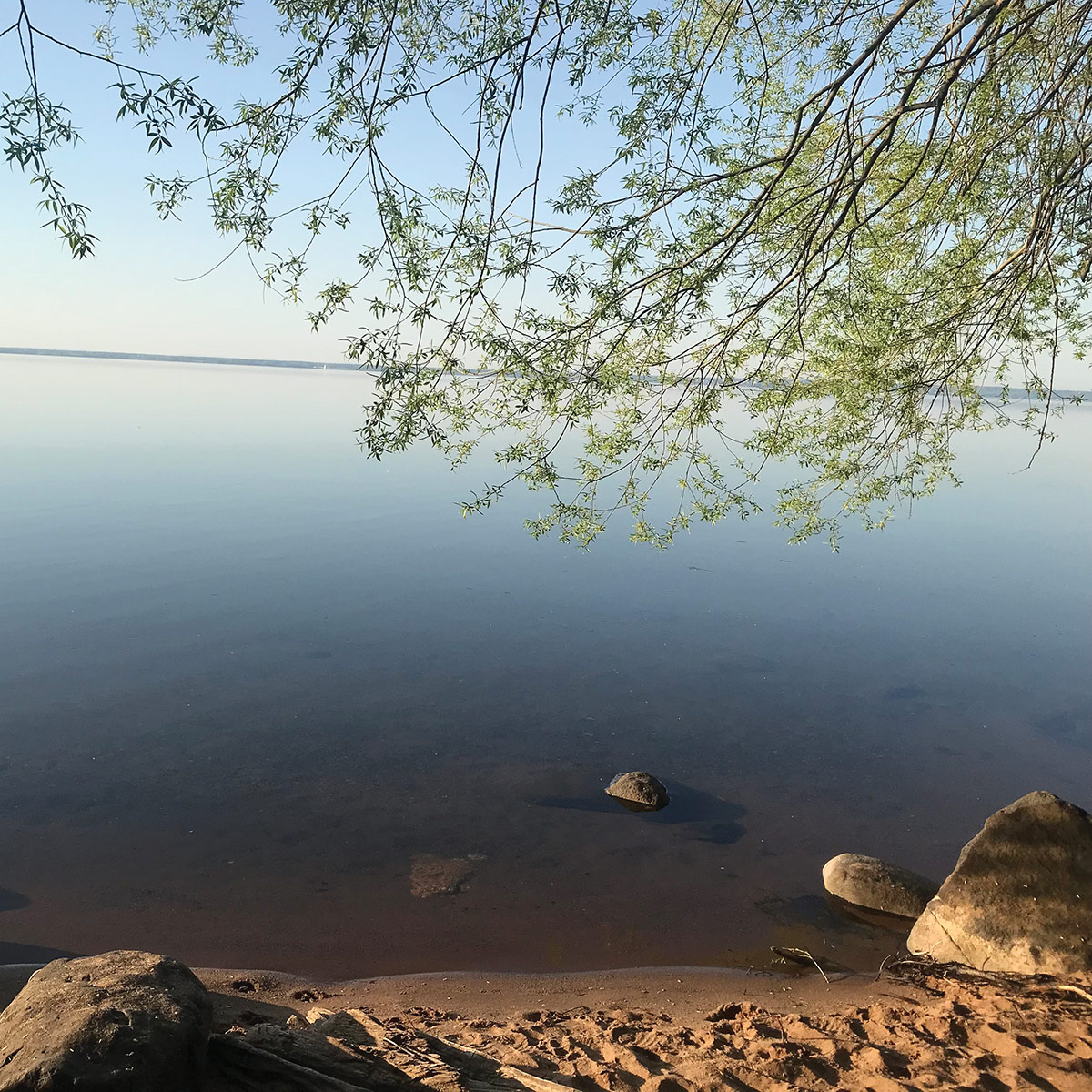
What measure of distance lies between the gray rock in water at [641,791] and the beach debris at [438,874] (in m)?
2.23

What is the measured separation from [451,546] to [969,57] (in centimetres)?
1831

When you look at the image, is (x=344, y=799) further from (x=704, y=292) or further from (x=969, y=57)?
(x=969, y=57)

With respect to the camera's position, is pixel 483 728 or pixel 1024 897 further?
pixel 483 728

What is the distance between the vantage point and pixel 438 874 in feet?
31.0

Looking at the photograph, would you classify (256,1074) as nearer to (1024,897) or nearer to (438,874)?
(438,874)

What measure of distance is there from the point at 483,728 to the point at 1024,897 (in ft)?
24.2

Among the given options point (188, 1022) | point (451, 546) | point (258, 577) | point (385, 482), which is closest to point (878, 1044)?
point (188, 1022)

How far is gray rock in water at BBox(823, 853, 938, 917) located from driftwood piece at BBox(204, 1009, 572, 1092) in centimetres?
520

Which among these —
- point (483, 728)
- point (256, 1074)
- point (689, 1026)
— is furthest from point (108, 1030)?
point (483, 728)

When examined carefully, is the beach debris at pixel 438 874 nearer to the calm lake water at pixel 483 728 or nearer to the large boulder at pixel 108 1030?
the calm lake water at pixel 483 728

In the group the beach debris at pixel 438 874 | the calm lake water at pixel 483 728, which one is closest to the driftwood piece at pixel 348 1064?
the calm lake water at pixel 483 728

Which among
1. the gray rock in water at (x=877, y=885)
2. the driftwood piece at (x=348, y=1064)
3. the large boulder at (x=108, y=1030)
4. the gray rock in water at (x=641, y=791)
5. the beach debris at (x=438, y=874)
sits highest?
the large boulder at (x=108, y=1030)

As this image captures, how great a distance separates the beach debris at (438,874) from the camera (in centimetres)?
918

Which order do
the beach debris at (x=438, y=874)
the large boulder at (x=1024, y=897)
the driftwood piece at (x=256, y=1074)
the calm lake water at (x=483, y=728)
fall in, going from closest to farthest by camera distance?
the driftwood piece at (x=256, y=1074), the large boulder at (x=1024, y=897), the calm lake water at (x=483, y=728), the beach debris at (x=438, y=874)
